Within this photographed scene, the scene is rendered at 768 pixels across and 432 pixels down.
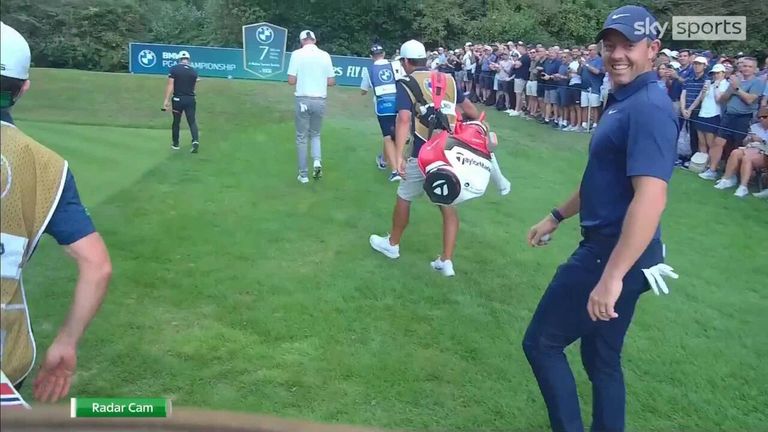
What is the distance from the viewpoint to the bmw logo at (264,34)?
90.5 feet

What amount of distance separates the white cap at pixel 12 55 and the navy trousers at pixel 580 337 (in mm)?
2213

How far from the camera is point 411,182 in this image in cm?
642

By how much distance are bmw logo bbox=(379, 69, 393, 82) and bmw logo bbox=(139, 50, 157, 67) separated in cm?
1889

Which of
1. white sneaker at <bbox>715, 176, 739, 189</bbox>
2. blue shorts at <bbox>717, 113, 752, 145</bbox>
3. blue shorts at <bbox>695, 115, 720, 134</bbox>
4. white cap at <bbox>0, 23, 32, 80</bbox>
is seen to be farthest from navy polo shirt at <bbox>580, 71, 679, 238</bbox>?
blue shorts at <bbox>695, 115, 720, 134</bbox>

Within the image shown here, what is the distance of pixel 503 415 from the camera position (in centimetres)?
421

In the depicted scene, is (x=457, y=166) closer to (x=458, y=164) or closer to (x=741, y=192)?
(x=458, y=164)

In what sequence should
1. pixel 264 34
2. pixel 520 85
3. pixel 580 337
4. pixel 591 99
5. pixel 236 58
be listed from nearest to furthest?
1. pixel 580 337
2. pixel 591 99
3. pixel 520 85
4. pixel 264 34
5. pixel 236 58

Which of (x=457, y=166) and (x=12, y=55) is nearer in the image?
(x=12, y=55)

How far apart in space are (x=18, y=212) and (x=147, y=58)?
26929 mm

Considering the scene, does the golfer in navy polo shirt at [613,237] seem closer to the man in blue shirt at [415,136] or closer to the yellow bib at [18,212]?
the yellow bib at [18,212]

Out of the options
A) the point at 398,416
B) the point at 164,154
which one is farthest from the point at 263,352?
the point at 164,154

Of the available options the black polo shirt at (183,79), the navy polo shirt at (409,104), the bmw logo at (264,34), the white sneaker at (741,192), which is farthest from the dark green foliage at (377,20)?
the navy polo shirt at (409,104)

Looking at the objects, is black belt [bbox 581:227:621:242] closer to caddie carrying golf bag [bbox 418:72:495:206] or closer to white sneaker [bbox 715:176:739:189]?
caddie carrying golf bag [bbox 418:72:495:206]

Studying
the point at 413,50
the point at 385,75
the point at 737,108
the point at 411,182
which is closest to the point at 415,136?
the point at 411,182
